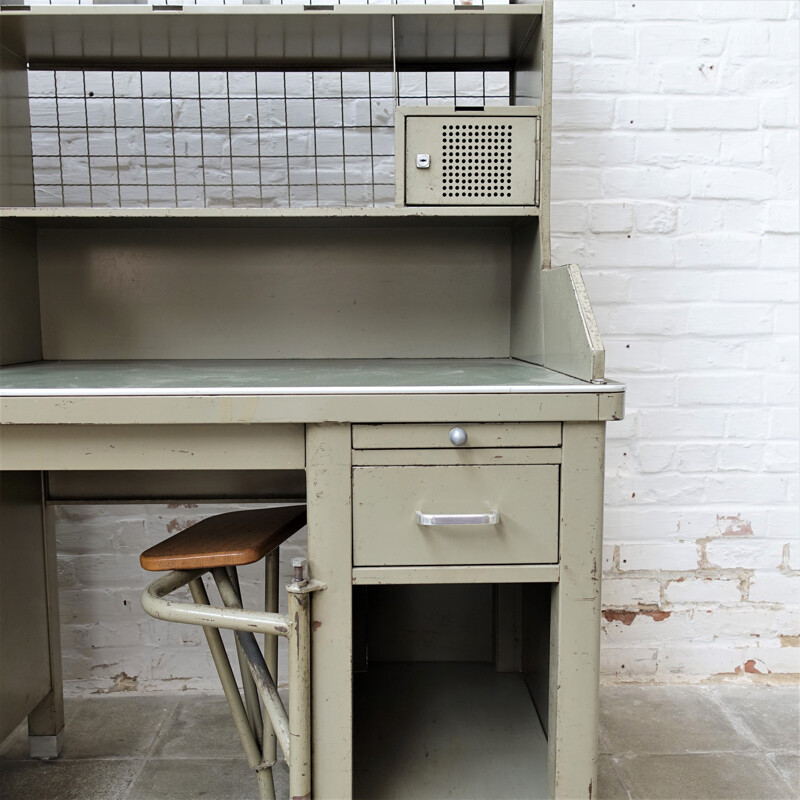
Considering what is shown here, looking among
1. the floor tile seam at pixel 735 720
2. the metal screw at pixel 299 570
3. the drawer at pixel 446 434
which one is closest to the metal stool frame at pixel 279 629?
the metal screw at pixel 299 570

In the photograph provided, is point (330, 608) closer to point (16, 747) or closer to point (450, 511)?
point (450, 511)

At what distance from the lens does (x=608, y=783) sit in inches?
62.5

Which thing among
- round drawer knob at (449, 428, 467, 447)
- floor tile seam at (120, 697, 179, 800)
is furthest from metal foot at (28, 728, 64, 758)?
round drawer knob at (449, 428, 467, 447)

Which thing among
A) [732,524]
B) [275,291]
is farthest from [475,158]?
[732,524]

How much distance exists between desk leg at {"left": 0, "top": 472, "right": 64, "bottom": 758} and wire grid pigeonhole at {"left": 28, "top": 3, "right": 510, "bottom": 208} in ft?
2.51

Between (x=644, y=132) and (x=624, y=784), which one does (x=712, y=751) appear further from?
(x=644, y=132)

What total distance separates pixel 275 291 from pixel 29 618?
0.91 metres

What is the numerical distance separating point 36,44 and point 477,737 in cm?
176

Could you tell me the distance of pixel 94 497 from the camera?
1534 mm

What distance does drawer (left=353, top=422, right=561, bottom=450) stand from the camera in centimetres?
114

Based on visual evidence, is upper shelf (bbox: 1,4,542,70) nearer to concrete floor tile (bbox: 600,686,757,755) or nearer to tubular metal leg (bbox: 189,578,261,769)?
tubular metal leg (bbox: 189,578,261,769)

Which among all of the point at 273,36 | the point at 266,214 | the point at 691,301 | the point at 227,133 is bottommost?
A: the point at 691,301

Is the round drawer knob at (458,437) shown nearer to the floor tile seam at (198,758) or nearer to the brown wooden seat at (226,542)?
the brown wooden seat at (226,542)

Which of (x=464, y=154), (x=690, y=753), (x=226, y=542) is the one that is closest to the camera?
(x=226, y=542)
